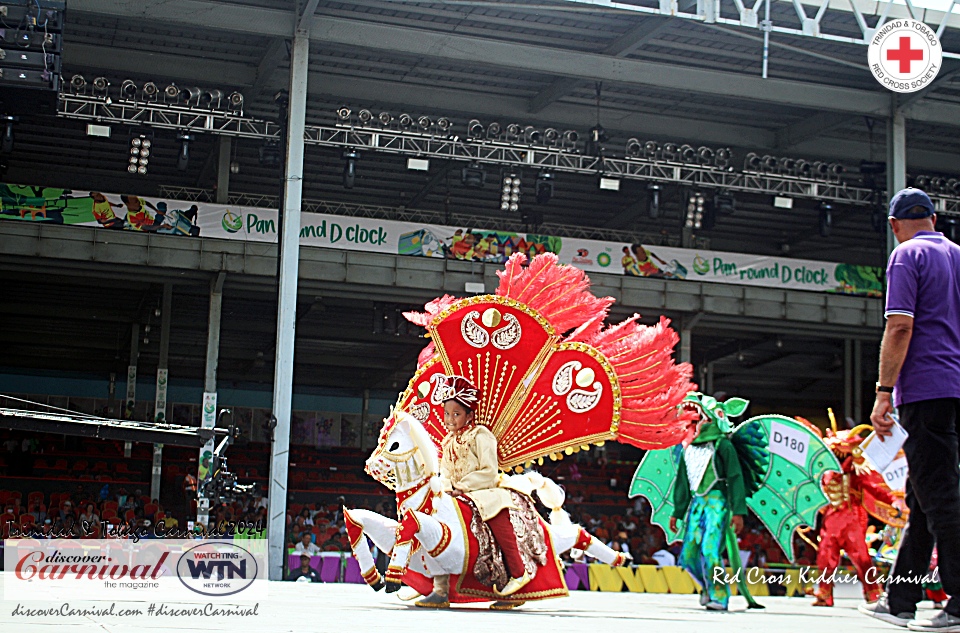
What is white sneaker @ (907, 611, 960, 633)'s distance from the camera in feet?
13.5

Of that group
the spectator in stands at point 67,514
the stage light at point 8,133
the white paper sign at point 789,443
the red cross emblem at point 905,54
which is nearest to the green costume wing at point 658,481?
the white paper sign at point 789,443

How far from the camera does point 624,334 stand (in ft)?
28.3

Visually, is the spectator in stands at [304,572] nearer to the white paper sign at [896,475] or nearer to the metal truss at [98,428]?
the white paper sign at [896,475]

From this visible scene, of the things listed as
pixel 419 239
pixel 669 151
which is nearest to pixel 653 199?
pixel 669 151

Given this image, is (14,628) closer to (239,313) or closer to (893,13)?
(893,13)

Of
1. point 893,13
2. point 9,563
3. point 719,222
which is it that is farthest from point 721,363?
point 9,563

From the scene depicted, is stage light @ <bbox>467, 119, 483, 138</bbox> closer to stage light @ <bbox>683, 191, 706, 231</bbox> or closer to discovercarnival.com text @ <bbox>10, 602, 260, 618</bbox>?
stage light @ <bbox>683, 191, 706, 231</bbox>

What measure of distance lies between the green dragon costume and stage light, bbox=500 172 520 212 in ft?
40.3

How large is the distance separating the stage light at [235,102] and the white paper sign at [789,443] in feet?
41.4

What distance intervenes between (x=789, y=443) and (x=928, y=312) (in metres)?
6.08

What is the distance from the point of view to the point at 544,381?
27.0 feet

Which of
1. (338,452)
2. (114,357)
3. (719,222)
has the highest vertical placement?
(719,222)

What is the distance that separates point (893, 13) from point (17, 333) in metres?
26.1

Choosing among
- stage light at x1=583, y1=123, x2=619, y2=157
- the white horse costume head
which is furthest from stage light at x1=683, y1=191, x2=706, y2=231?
the white horse costume head
